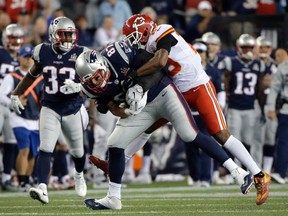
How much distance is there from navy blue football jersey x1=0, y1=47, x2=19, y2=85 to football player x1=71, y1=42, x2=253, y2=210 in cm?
395

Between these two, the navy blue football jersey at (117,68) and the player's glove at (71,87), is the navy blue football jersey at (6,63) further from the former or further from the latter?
the navy blue football jersey at (117,68)

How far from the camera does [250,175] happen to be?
8555 millimetres

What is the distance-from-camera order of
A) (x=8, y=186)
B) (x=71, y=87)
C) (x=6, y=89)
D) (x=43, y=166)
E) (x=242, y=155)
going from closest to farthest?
(x=242, y=155)
(x=43, y=166)
(x=71, y=87)
(x=6, y=89)
(x=8, y=186)

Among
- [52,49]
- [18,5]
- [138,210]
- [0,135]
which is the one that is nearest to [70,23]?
[52,49]

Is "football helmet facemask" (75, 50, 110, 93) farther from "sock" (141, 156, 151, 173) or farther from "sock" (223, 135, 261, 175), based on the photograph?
"sock" (141, 156, 151, 173)

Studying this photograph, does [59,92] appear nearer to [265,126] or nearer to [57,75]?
[57,75]

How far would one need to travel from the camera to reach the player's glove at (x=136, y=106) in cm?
812

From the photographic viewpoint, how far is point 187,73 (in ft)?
29.4

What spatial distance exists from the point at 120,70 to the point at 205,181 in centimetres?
400

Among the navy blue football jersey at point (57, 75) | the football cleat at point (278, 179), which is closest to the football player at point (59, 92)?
the navy blue football jersey at point (57, 75)

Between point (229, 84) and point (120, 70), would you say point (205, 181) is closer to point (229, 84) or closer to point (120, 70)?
point (229, 84)

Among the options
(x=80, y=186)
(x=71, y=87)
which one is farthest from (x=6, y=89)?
(x=71, y=87)

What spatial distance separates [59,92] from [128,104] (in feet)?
6.08

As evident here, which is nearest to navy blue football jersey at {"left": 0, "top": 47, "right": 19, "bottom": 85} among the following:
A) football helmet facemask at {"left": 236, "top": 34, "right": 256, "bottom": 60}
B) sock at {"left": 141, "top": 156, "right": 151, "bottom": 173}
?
sock at {"left": 141, "top": 156, "right": 151, "bottom": 173}
